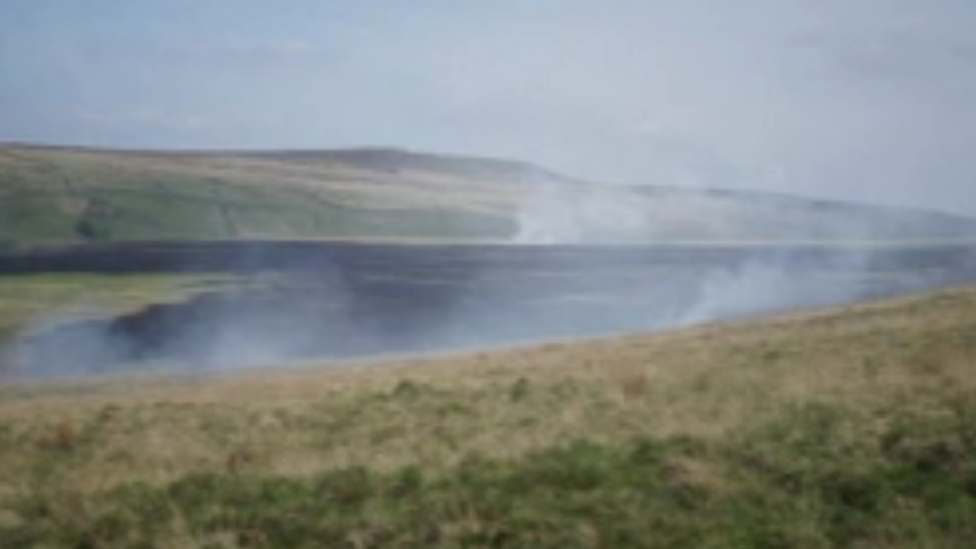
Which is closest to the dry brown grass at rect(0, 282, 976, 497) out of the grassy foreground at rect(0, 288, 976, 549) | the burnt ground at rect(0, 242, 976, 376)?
the grassy foreground at rect(0, 288, 976, 549)

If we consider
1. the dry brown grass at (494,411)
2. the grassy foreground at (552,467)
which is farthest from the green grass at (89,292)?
the grassy foreground at (552,467)

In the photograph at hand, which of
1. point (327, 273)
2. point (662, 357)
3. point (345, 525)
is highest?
point (345, 525)

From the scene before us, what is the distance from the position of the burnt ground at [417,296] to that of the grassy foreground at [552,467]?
39.4m

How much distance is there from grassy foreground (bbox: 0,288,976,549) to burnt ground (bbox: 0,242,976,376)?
39.4m

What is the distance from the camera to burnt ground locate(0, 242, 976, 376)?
67.8 metres

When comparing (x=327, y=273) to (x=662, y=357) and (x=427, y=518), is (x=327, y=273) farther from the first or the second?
(x=427, y=518)

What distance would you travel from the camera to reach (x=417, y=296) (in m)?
98.8

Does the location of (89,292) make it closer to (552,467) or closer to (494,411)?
(494,411)

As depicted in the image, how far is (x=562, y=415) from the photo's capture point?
1922 cm

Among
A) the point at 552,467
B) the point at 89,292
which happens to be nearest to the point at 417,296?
the point at 89,292

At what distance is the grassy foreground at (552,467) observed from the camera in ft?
39.0

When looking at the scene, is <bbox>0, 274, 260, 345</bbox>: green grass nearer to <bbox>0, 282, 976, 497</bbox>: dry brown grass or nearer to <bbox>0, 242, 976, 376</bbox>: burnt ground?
<bbox>0, 242, 976, 376</bbox>: burnt ground

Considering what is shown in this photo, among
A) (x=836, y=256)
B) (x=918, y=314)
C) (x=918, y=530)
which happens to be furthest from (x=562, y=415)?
(x=836, y=256)

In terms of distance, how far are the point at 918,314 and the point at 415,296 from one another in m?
64.2
